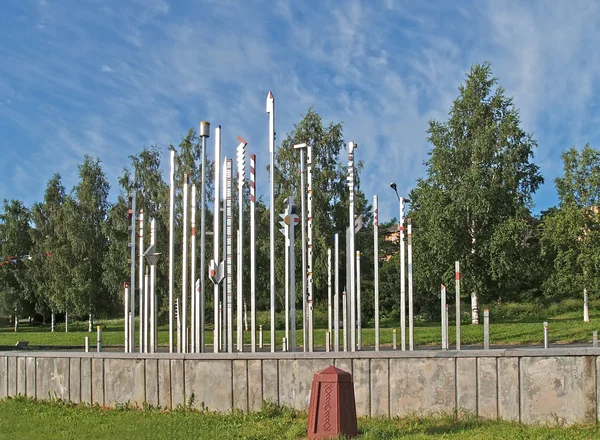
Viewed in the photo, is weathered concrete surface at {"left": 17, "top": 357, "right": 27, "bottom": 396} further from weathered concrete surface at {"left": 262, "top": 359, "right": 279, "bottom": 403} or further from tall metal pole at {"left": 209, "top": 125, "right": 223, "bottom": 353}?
weathered concrete surface at {"left": 262, "top": 359, "right": 279, "bottom": 403}

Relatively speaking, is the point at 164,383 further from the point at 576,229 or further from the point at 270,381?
the point at 576,229

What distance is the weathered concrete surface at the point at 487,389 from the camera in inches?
386

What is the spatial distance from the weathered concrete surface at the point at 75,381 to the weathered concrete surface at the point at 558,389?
8.17 m

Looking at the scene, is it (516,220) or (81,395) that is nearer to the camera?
(81,395)

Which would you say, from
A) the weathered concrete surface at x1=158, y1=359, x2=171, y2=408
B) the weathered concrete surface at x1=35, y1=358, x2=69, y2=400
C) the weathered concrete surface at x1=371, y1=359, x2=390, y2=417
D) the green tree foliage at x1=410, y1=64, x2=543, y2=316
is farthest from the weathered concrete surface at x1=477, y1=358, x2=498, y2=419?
the green tree foliage at x1=410, y1=64, x2=543, y2=316

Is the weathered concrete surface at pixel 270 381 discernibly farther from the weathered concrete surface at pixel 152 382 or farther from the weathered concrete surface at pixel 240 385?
the weathered concrete surface at pixel 152 382

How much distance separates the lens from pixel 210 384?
461 inches

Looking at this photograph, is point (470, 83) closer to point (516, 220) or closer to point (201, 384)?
point (516, 220)

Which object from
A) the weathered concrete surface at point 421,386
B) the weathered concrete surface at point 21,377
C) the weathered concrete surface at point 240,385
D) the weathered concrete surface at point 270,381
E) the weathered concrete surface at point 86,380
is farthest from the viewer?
the weathered concrete surface at point 21,377

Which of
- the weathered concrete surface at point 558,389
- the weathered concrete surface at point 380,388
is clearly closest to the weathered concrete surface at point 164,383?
the weathered concrete surface at point 380,388

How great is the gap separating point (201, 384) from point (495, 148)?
28.5 metres

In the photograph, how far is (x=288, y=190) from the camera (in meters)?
39.3

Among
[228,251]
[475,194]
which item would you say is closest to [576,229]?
[475,194]

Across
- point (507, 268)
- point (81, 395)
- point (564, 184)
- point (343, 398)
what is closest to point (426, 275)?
point (507, 268)
